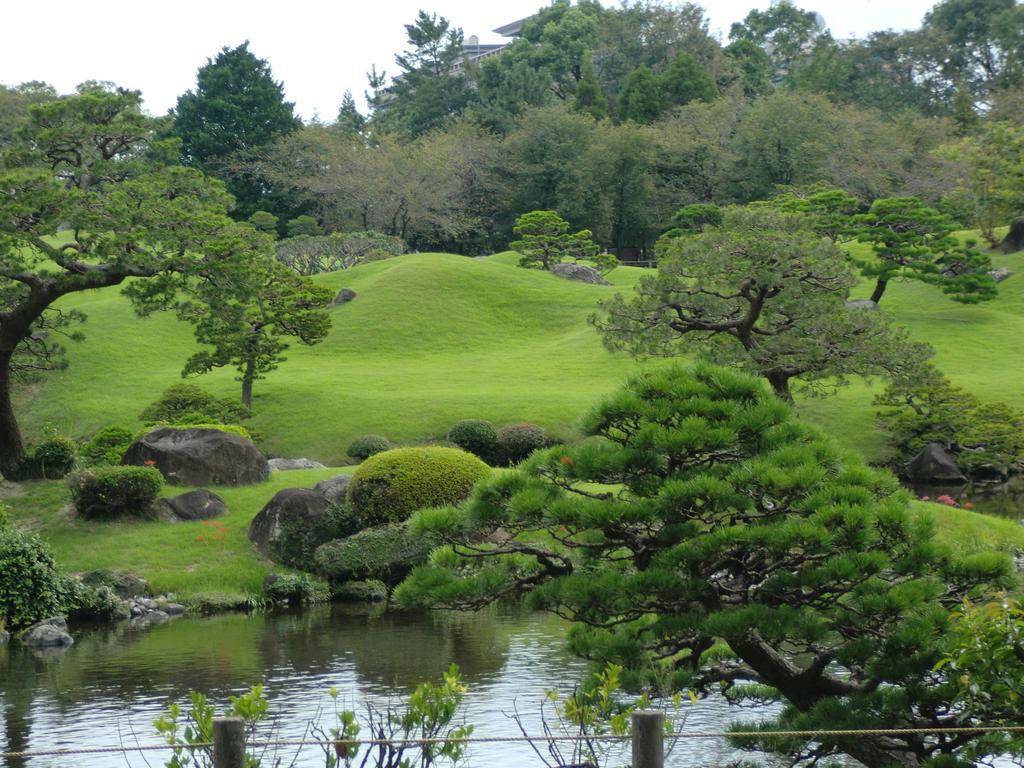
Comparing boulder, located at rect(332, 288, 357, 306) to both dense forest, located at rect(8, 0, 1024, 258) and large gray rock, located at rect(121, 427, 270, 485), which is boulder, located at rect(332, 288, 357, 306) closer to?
dense forest, located at rect(8, 0, 1024, 258)

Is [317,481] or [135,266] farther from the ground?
[135,266]

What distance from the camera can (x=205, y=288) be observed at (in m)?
26.0

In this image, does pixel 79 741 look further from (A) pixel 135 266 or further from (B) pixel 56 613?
(A) pixel 135 266

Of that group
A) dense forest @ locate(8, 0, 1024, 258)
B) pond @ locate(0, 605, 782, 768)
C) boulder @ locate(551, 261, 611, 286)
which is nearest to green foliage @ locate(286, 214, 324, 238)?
dense forest @ locate(8, 0, 1024, 258)

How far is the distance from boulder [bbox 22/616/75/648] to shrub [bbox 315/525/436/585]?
16.7ft

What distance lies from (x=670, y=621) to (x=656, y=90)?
71.3m

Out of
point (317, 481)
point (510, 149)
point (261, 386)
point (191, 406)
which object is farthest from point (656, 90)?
point (317, 481)

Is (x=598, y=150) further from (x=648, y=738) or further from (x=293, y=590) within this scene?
(x=648, y=738)

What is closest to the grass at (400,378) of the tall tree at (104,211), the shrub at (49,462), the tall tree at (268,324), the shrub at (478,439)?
the shrub at (49,462)

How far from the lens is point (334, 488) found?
24.7 meters

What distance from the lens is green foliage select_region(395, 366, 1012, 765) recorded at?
9094mm

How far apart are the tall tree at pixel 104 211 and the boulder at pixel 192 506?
4.27m

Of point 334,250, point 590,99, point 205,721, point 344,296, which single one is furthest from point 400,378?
point 590,99

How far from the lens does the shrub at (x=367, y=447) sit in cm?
3472
